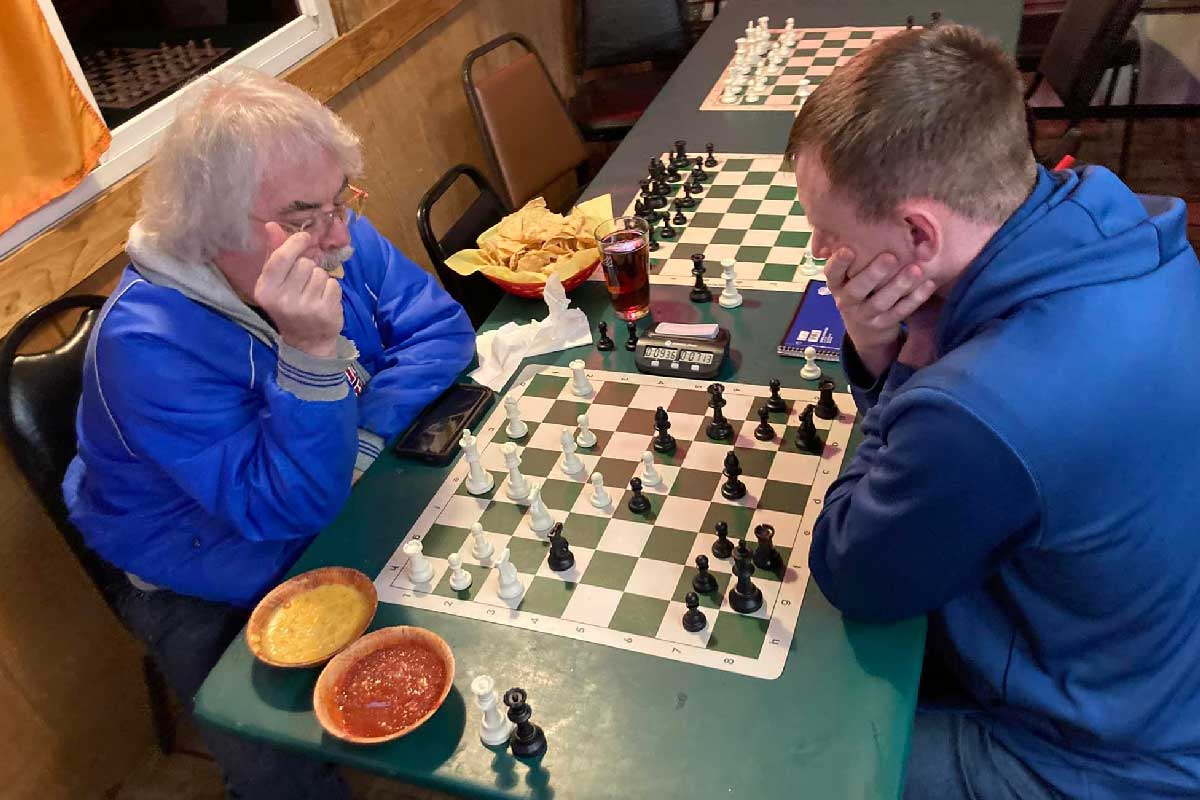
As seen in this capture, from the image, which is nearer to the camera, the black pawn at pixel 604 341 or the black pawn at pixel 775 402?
the black pawn at pixel 775 402

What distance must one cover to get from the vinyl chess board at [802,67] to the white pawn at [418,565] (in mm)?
1836

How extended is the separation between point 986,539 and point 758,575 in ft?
1.12

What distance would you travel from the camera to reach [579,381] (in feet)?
5.78

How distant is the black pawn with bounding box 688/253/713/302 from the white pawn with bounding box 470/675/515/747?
39.9 inches

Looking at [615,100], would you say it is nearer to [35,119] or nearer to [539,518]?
[35,119]

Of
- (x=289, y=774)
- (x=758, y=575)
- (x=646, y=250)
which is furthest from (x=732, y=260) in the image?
(x=289, y=774)

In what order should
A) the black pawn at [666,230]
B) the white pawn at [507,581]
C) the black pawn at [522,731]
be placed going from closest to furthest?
the black pawn at [522,731] < the white pawn at [507,581] < the black pawn at [666,230]

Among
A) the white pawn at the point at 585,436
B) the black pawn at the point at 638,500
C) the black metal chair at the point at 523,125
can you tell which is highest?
the black pawn at the point at 638,500

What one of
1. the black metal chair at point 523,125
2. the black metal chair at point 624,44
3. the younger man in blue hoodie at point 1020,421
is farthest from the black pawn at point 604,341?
the black metal chair at point 624,44

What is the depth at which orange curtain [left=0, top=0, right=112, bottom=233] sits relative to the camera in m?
1.96

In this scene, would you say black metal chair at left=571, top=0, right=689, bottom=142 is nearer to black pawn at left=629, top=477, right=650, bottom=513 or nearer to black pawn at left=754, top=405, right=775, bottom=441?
black pawn at left=754, top=405, right=775, bottom=441

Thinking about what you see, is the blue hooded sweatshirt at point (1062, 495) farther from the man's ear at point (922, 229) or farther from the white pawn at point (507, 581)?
the white pawn at point (507, 581)

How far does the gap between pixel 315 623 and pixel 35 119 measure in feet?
4.59

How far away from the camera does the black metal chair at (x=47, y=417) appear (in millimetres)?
1823
